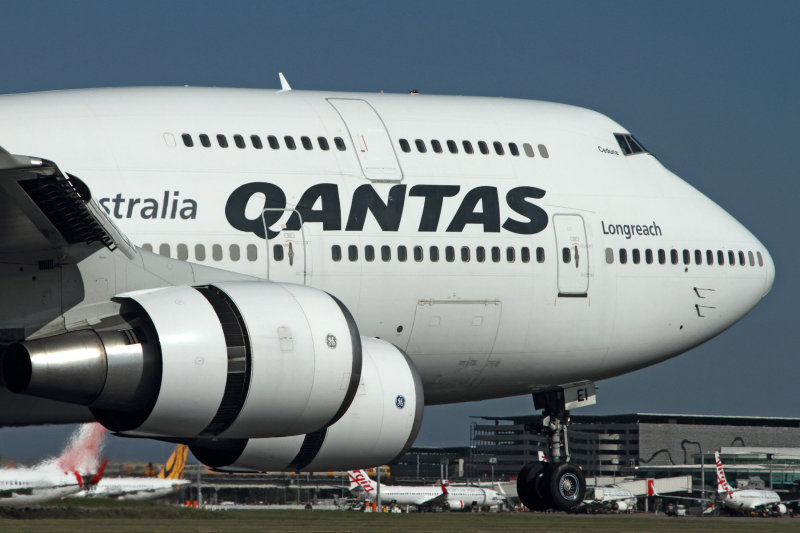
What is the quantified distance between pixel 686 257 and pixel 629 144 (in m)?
2.00

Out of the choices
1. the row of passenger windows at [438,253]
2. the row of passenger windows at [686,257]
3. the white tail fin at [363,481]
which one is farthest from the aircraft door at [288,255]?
the white tail fin at [363,481]

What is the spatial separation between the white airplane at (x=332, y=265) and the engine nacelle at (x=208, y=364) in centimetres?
2

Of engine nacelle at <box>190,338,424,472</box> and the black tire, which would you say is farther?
the black tire

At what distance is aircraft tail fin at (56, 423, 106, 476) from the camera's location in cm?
1798

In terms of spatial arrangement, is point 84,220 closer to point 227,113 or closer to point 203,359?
point 203,359

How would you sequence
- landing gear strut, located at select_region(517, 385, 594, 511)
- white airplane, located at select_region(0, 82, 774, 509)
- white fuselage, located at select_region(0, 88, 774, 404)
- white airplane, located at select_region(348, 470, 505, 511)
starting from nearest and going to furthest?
white airplane, located at select_region(0, 82, 774, 509), white fuselage, located at select_region(0, 88, 774, 404), landing gear strut, located at select_region(517, 385, 594, 511), white airplane, located at select_region(348, 470, 505, 511)

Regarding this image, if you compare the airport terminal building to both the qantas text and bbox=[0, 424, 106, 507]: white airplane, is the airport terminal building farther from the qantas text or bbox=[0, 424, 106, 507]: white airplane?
the qantas text

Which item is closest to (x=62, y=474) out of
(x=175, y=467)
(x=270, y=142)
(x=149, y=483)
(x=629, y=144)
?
(x=175, y=467)

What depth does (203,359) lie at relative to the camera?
435 inches

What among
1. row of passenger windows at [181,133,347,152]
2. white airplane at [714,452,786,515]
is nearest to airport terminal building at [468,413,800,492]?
white airplane at [714,452,786,515]

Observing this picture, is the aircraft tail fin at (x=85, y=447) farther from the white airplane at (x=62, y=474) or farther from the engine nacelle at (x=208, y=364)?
the engine nacelle at (x=208, y=364)

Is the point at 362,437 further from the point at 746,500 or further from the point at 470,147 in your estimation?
the point at 746,500

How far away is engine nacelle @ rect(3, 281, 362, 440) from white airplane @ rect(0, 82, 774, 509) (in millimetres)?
21

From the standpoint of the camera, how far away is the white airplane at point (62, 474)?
18.8 meters
